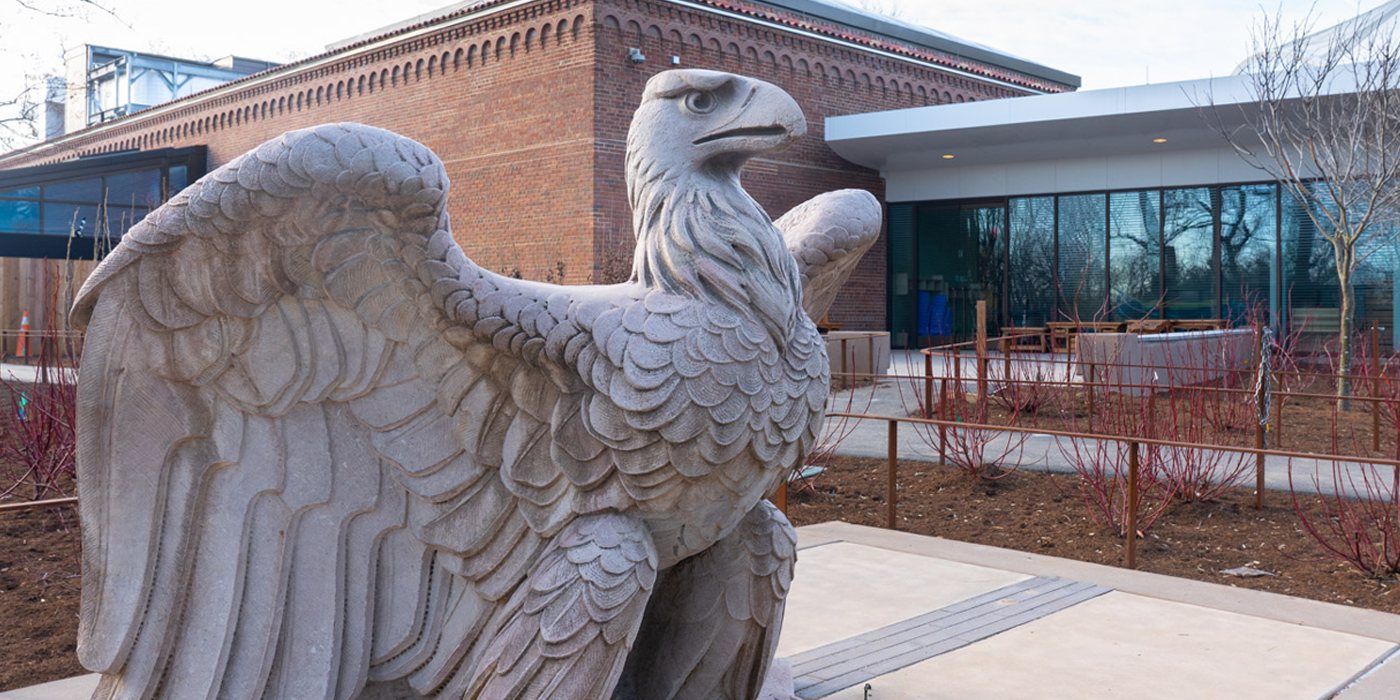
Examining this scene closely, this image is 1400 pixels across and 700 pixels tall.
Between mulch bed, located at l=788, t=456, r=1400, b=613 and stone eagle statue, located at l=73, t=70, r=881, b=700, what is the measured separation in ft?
13.6

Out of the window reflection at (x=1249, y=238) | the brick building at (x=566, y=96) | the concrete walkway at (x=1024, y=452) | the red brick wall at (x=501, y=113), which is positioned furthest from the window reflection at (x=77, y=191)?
the window reflection at (x=1249, y=238)

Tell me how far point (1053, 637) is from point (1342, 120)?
35.6 ft

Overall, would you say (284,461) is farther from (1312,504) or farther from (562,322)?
(1312,504)

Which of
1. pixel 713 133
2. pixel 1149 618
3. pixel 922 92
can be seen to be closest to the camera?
pixel 713 133

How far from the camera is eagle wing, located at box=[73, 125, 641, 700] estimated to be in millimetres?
2227

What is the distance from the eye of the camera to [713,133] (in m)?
2.46

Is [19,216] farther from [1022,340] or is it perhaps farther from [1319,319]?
[1319,319]

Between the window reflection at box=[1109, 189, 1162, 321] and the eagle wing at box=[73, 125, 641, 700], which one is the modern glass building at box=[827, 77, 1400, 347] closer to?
the window reflection at box=[1109, 189, 1162, 321]

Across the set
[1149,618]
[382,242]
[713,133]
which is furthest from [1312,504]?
[382,242]

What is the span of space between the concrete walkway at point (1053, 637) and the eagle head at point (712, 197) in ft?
5.12

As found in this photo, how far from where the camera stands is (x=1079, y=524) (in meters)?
6.74

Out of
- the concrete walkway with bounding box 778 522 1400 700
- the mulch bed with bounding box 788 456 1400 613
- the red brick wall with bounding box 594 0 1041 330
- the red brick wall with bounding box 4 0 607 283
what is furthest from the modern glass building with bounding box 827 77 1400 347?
the concrete walkway with bounding box 778 522 1400 700

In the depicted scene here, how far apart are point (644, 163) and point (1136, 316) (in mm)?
17623

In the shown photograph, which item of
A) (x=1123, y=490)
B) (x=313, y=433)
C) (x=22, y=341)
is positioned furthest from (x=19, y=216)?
(x=313, y=433)
